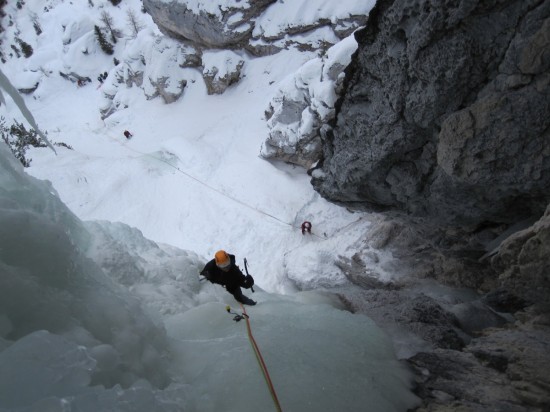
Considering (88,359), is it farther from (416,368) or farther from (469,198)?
(469,198)

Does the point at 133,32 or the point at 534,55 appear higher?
the point at 133,32

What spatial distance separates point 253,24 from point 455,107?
15421 millimetres

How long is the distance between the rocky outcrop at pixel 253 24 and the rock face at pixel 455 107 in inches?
442

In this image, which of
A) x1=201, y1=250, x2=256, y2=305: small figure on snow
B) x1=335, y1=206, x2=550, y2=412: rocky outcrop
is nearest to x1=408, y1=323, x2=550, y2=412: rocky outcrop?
x1=335, y1=206, x2=550, y2=412: rocky outcrop

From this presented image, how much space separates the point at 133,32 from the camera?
27.7 meters

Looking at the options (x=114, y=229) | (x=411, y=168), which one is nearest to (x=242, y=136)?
(x=114, y=229)

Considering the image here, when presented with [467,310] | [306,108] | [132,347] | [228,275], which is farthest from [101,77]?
[467,310]

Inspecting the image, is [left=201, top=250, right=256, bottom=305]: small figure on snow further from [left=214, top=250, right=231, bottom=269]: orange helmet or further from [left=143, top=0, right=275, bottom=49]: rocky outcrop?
[left=143, top=0, right=275, bottom=49]: rocky outcrop

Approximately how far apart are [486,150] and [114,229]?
6363 millimetres

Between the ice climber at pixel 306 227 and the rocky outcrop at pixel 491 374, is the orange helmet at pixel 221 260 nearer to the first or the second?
the rocky outcrop at pixel 491 374

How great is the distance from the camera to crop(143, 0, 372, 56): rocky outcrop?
15172mm

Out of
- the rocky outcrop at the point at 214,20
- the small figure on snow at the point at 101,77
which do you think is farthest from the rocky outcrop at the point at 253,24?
the small figure on snow at the point at 101,77

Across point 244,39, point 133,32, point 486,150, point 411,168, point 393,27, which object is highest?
point 133,32

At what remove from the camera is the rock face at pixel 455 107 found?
356 cm
